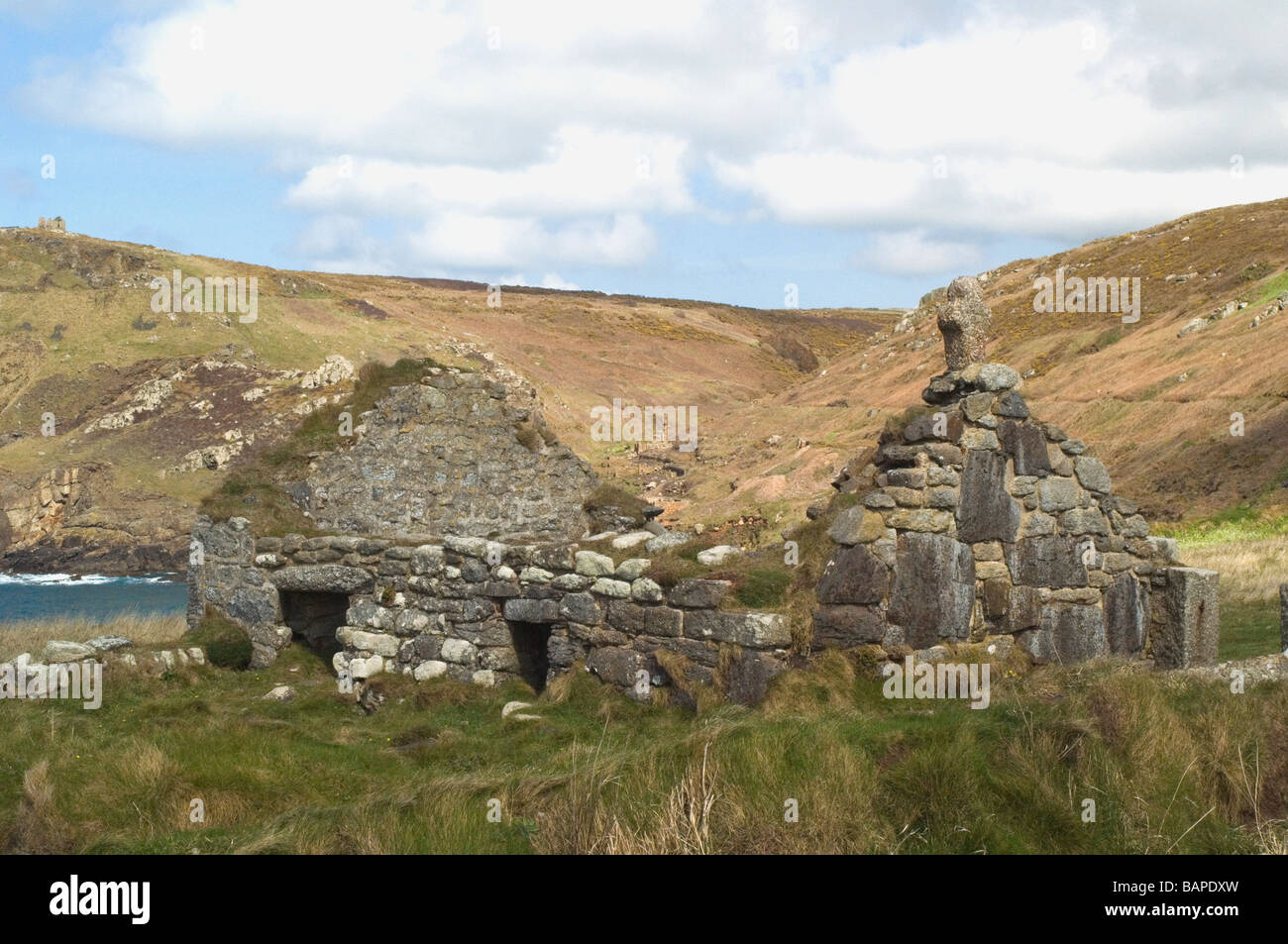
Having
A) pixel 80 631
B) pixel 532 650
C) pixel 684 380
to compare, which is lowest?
pixel 80 631

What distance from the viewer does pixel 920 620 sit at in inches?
413

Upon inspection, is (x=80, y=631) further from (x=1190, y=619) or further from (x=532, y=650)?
(x=1190, y=619)

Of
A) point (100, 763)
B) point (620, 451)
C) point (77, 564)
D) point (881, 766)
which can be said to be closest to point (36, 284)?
point (77, 564)

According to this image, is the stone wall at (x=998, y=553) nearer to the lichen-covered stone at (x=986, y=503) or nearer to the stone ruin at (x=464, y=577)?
the lichen-covered stone at (x=986, y=503)

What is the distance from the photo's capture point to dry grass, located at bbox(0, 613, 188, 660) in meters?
17.2

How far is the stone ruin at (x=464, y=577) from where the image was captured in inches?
428

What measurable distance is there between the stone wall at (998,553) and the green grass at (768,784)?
0.96 meters

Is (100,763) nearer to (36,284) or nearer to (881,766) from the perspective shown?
(881,766)

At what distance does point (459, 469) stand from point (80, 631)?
6.98 metres

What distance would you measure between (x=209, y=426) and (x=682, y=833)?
51852mm

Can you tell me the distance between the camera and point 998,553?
436 inches

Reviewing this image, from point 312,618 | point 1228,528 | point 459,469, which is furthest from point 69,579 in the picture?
point 1228,528
